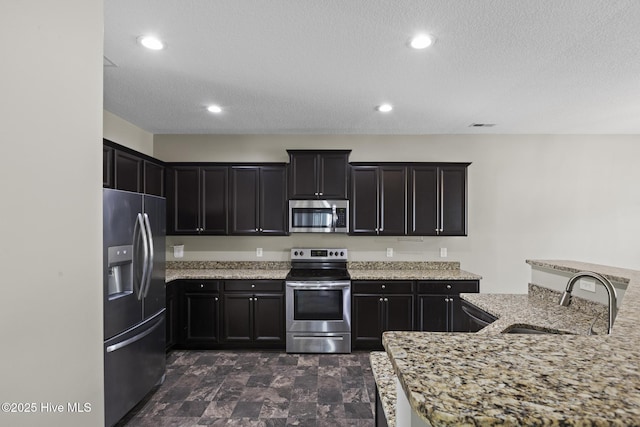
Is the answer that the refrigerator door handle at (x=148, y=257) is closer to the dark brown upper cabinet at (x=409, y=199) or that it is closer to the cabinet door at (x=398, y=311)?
the dark brown upper cabinet at (x=409, y=199)

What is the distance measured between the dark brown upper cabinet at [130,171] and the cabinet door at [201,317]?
1.36 metres

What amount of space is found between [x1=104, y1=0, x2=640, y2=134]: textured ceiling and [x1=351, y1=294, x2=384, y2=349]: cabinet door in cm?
216

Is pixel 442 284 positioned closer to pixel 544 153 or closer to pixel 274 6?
pixel 544 153

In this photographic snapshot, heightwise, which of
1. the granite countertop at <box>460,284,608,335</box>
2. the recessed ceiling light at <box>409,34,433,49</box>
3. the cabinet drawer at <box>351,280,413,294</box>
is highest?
the recessed ceiling light at <box>409,34,433,49</box>

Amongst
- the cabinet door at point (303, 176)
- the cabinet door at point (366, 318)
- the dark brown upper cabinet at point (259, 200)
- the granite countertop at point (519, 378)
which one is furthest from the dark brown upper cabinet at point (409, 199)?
the granite countertop at point (519, 378)

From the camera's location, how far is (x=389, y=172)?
12.3ft

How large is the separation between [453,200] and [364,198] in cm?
114

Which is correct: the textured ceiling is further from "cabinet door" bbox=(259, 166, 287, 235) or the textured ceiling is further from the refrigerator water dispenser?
the refrigerator water dispenser

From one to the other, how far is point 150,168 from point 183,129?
80 cm

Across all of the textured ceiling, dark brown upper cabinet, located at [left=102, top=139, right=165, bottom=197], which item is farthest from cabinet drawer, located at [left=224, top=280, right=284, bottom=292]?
the textured ceiling

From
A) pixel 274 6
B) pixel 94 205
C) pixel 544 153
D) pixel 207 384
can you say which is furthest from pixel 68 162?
pixel 544 153

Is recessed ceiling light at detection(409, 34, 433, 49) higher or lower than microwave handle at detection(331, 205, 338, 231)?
higher

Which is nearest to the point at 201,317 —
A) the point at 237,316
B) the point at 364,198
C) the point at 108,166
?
the point at 237,316

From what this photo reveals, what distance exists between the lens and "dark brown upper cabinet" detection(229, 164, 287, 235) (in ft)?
12.5
